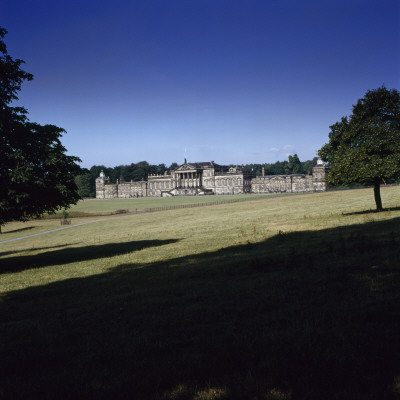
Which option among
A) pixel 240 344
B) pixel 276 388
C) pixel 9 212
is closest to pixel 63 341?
pixel 240 344

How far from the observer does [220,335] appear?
5.61 meters

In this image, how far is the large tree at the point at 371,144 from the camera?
2600cm

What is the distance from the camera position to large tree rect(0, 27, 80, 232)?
49.7 ft

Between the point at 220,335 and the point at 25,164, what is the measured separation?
1335cm

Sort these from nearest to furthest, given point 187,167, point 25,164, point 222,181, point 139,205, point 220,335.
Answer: point 220,335
point 25,164
point 139,205
point 222,181
point 187,167

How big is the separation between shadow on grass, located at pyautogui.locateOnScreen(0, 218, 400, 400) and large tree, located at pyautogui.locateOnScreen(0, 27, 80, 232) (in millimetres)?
6493

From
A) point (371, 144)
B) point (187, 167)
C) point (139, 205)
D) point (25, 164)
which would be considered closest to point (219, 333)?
point (25, 164)

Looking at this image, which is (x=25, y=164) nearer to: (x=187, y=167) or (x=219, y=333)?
(x=219, y=333)

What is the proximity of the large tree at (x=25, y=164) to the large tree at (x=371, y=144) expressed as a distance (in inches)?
770

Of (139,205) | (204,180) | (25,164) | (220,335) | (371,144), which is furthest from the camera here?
(204,180)

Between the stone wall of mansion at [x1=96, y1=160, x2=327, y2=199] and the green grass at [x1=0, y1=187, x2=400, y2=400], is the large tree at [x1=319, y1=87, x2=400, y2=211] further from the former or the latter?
the stone wall of mansion at [x1=96, y1=160, x2=327, y2=199]

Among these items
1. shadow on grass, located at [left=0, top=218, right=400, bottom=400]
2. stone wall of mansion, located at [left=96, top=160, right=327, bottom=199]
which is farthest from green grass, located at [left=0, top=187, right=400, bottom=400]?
stone wall of mansion, located at [left=96, top=160, right=327, bottom=199]

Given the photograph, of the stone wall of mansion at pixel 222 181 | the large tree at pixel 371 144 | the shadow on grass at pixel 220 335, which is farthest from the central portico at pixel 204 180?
the shadow on grass at pixel 220 335

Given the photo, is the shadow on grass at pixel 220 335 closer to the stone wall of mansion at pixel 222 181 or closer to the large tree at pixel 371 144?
the large tree at pixel 371 144
